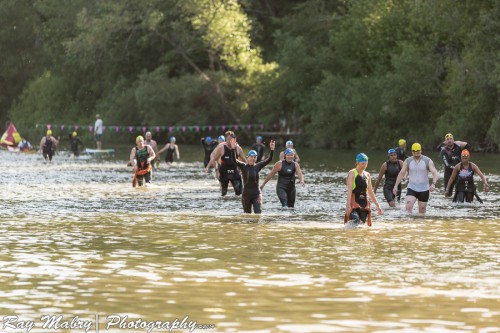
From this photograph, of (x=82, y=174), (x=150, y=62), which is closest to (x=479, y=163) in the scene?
(x=82, y=174)

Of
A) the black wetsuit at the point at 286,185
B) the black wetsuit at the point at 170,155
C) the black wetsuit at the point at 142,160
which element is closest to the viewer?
the black wetsuit at the point at 286,185

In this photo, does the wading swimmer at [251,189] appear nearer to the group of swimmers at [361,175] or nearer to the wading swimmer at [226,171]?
the group of swimmers at [361,175]

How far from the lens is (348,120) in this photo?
78.2 meters

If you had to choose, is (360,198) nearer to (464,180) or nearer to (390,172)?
(390,172)

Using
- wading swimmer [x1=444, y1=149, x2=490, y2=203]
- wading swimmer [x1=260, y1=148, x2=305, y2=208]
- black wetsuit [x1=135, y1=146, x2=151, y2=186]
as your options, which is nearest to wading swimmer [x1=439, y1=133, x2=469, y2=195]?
wading swimmer [x1=444, y1=149, x2=490, y2=203]

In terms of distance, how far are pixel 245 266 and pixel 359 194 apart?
613cm

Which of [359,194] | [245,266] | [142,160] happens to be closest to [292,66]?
[142,160]

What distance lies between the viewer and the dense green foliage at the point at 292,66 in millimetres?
66625

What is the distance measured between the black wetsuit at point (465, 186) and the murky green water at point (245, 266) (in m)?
0.41

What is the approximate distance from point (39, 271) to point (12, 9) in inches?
4026

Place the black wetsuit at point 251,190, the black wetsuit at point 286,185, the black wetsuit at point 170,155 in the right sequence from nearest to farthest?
the black wetsuit at point 251,190, the black wetsuit at point 286,185, the black wetsuit at point 170,155

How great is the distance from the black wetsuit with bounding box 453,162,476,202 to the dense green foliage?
30.9 metres

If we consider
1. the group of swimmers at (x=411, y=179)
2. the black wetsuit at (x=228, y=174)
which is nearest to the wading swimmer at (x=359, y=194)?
the group of swimmers at (x=411, y=179)

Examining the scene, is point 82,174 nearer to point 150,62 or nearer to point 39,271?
point 39,271
